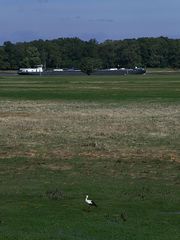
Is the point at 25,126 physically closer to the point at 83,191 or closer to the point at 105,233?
the point at 83,191

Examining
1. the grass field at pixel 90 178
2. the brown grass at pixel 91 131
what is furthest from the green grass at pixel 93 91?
the grass field at pixel 90 178

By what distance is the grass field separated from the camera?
12.0 m

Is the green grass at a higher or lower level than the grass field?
lower

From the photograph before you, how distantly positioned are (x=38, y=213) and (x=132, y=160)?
8948 mm

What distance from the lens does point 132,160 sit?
21953 millimetres

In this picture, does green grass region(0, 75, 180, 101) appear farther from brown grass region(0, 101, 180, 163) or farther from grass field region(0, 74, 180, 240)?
grass field region(0, 74, 180, 240)

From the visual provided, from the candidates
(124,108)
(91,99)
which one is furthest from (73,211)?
(91,99)

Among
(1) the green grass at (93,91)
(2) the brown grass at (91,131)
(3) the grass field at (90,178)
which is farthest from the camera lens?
(1) the green grass at (93,91)

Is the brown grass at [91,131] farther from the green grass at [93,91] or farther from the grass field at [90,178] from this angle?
the green grass at [93,91]

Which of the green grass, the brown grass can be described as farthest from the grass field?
the green grass

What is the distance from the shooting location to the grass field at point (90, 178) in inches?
474

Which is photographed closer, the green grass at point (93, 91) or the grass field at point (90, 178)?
the grass field at point (90, 178)

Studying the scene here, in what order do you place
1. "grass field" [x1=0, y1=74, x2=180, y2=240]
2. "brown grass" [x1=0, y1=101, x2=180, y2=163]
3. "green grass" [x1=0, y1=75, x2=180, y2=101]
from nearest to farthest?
"grass field" [x1=0, y1=74, x2=180, y2=240] → "brown grass" [x1=0, y1=101, x2=180, y2=163] → "green grass" [x1=0, y1=75, x2=180, y2=101]

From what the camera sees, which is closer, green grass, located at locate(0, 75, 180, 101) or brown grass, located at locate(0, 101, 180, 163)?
brown grass, located at locate(0, 101, 180, 163)
